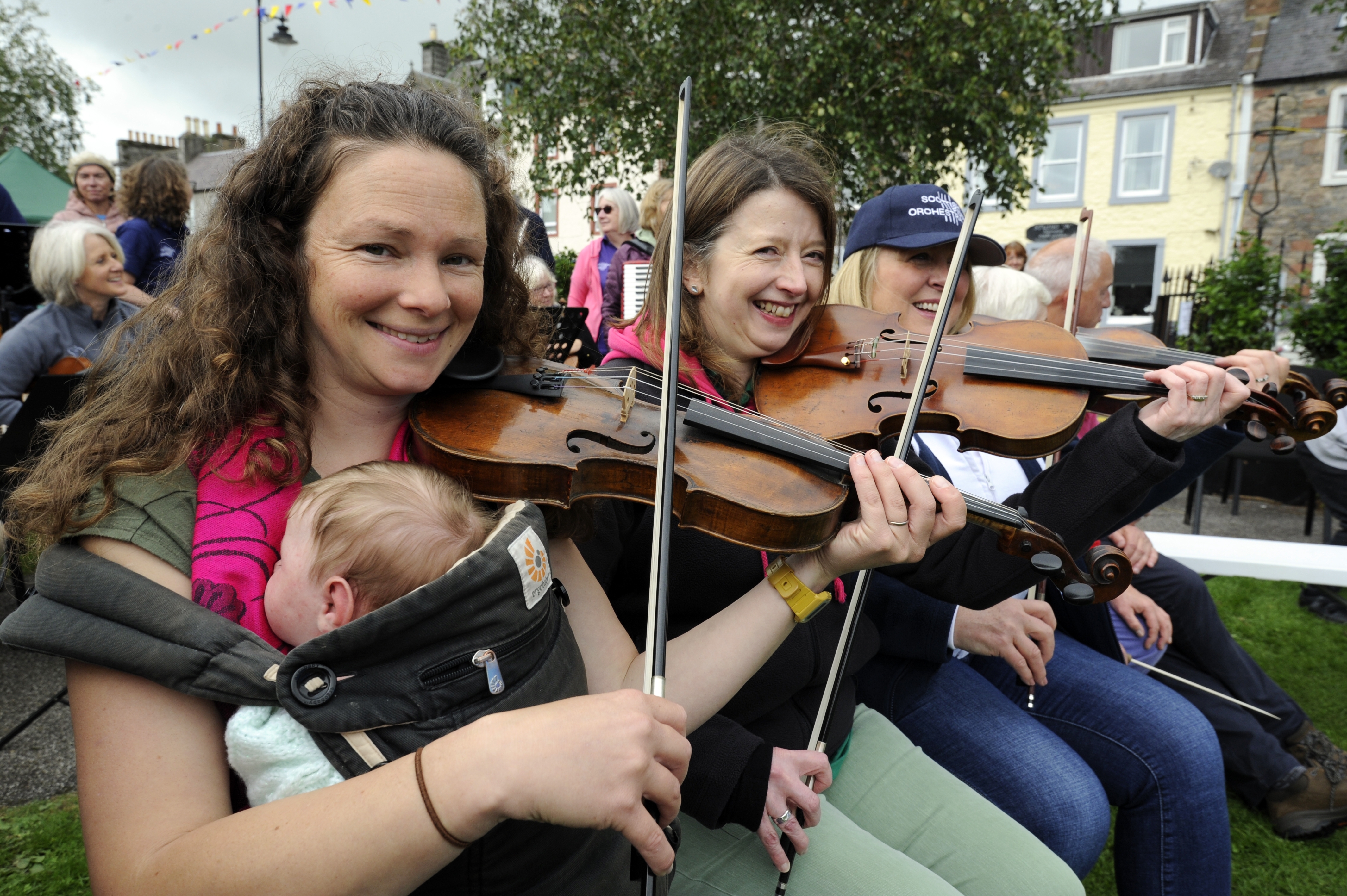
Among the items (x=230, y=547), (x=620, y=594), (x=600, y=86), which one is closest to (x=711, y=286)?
(x=620, y=594)

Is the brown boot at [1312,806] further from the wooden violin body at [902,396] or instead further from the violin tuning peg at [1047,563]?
the violin tuning peg at [1047,563]

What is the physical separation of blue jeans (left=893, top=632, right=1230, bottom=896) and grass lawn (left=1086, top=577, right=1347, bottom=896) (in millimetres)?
663

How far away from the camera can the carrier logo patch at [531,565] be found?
1024mm

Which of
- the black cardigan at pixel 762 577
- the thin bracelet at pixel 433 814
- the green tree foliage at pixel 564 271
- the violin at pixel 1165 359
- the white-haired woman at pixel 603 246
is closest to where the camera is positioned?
the thin bracelet at pixel 433 814

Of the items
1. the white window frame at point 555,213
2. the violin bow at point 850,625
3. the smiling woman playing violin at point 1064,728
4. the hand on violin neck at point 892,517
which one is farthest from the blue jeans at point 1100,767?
the white window frame at point 555,213

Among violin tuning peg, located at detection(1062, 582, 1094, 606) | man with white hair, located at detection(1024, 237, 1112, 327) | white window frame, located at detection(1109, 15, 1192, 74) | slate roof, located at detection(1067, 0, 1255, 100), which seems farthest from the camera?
white window frame, located at detection(1109, 15, 1192, 74)

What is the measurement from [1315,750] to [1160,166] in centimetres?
1750

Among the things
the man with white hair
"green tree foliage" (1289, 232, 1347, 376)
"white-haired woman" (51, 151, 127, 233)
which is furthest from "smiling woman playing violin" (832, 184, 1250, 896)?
"white-haired woman" (51, 151, 127, 233)

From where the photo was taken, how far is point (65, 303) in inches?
145

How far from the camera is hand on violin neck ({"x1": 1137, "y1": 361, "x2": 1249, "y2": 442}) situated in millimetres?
1777

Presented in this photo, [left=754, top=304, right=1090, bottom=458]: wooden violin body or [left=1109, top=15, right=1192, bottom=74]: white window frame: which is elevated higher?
[left=1109, top=15, right=1192, bottom=74]: white window frame

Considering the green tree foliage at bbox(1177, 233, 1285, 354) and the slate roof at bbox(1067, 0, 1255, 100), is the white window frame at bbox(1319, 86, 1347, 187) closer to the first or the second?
the slate roof at bbox(1067, 0, 1255, 100)

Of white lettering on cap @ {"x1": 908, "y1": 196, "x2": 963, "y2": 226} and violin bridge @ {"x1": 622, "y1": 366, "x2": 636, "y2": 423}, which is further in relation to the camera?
white lettering on cap @ {"x1": 908, "y1": 196, "x2": 963, "y2": 226}

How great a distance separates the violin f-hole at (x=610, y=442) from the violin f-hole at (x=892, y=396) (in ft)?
2.35
